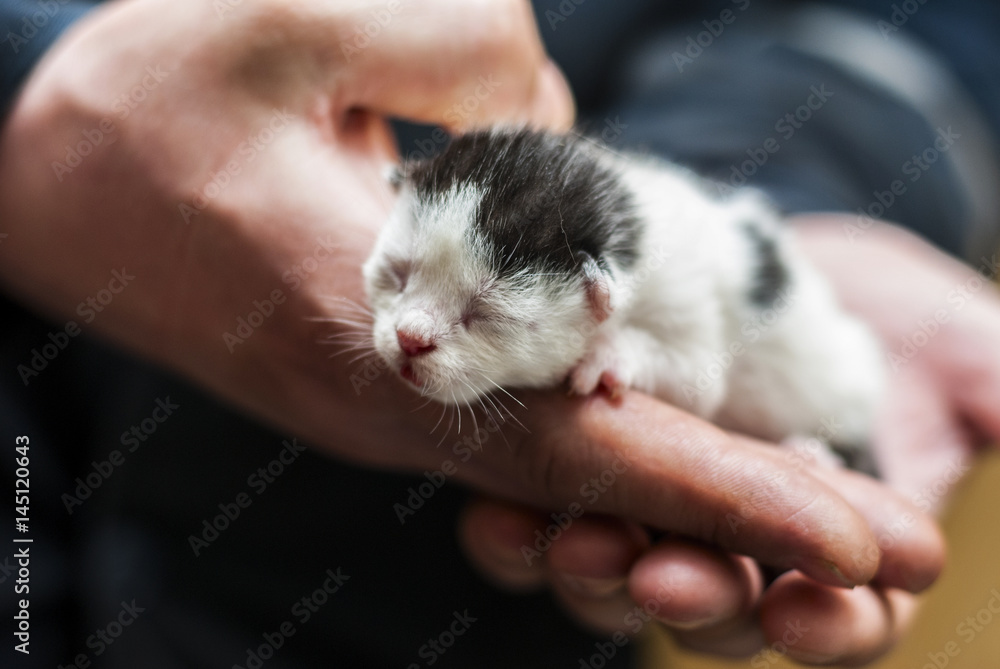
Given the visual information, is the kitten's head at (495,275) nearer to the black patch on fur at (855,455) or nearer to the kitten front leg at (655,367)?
the kitten front leg at (655,367)

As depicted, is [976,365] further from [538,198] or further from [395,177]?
[395,177]

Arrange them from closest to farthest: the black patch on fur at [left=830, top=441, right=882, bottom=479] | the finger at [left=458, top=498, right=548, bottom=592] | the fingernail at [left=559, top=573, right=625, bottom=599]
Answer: the fingernail at [left=559, top=573, right=625, bottom=599], the finger at [left=458, top=498, right=548, bottom=592], the black patch on fur at [left=830, top=441, right=882, bottom=479]

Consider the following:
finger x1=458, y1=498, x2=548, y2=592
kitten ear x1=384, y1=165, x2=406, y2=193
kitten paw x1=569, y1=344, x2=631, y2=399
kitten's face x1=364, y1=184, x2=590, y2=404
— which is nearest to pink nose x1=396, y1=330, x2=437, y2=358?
kitten's face x1=364, y1=184, x2=590, y2=404

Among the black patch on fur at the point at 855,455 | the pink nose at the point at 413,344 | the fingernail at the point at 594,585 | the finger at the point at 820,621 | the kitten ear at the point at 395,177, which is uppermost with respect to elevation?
the kitten ear at the point at 395,177

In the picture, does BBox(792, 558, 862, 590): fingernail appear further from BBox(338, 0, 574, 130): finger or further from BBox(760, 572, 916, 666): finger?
BBox(338, 0, 574, 130): finger

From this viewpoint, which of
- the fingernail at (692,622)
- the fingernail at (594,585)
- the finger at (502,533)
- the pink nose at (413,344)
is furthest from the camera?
the finger at (502,533)

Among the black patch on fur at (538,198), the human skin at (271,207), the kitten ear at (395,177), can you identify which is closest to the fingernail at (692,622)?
the human skin at (271,207)

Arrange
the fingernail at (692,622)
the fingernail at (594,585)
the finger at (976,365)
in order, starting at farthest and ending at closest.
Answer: the finger at (976,365), the fingernail at (594,585), the fingernail at (692,622)
